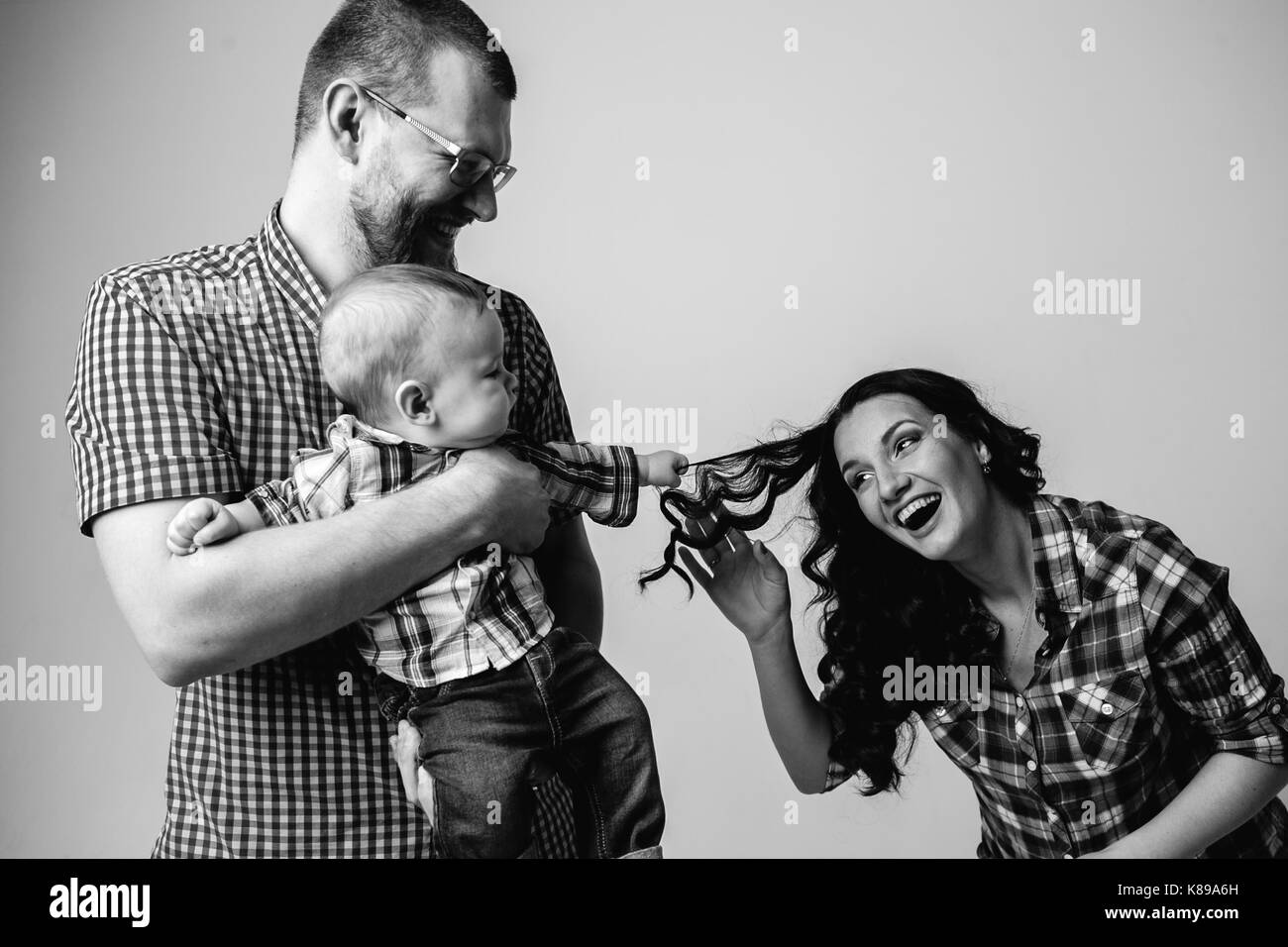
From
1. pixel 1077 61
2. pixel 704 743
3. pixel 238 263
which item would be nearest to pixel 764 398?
pixel 704 743

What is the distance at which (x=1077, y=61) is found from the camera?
2.89 metres

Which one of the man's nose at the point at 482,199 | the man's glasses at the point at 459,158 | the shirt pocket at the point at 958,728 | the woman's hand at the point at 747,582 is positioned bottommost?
the shirt pocket at the point at 958,728

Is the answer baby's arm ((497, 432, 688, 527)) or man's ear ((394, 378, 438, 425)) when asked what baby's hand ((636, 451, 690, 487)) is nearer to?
baby's arm ((497, 432, 688, 527))

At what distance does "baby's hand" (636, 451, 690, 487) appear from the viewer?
1676 millimetres

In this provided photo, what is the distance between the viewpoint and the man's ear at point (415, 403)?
1.48 meters

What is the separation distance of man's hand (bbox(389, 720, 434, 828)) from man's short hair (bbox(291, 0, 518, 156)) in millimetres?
873

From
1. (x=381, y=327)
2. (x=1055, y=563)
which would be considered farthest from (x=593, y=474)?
(x=1055, y=563)

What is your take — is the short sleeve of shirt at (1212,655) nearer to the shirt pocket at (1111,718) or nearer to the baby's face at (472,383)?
the shirt pocket at (1111,718)

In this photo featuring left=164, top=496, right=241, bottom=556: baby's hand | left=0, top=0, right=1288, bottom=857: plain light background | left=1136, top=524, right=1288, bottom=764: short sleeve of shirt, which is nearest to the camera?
left=164, top=496, right=241, bottom=556: baby's hand

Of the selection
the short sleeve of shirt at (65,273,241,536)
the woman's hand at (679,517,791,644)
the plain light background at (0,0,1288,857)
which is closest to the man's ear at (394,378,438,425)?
the short sleeve of shirt at (65,273,241,536)

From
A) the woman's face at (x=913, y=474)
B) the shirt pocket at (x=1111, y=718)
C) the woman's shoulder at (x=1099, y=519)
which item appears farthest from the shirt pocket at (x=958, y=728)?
the woman's shoulder at (x=1099, y=519)
